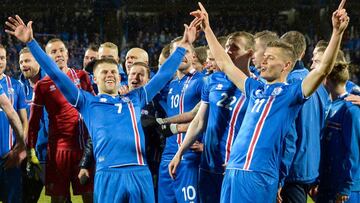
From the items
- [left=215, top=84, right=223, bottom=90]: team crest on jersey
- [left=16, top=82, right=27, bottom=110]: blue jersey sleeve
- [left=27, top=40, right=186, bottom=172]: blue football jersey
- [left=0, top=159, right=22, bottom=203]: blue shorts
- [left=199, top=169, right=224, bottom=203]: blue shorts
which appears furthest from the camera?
[left=16, top=82, right=27, bottom=110]: blue jersey sleeve

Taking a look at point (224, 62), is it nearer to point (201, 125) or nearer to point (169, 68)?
point (169, 68)

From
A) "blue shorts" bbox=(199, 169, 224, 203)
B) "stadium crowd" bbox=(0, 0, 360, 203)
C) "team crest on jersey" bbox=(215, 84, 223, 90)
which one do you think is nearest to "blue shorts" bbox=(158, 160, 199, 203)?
"stadium crowd" bbox=(0, 0, 360, 203)

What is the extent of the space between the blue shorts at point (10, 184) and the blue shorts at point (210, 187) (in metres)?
2.02

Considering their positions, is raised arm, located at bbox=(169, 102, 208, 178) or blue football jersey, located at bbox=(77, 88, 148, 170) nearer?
blue football jersey, located at bbox=(77, 88, 148, 170)

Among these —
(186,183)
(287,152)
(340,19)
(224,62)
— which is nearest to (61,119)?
(186,183)

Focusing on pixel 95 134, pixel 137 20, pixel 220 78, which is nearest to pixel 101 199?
pixel 95 134

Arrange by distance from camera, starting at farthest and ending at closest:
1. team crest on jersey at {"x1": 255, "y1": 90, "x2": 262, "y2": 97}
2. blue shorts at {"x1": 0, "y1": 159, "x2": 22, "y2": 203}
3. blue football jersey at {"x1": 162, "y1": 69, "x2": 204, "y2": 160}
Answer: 1. blue shorts at {"x1": 0, "y1": 159, "x2": 22, "y2": 203}
2. blue football jersey at {"x1": 162, "y1": 69, "x2": 204, "y2": 160}
3. team crest on jersey at {"x1": 255, "y1": 90, "x2": 262, "y2": 97}

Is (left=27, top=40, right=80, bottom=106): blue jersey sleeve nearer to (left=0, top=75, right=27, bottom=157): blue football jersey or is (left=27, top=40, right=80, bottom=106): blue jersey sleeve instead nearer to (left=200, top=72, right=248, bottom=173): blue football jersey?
(left=200, top=72, right=248, bottom=173): blue football jersey

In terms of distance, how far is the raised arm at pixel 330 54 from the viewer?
4586mm

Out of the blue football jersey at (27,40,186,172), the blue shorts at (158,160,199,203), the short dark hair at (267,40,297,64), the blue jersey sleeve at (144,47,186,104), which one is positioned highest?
the short dark hair at (267,40,297,64)

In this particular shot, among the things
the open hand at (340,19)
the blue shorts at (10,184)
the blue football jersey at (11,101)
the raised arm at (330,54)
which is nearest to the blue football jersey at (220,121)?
the raised arm at (330,54)

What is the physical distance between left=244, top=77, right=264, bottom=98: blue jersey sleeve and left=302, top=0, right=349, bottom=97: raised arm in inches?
15.6

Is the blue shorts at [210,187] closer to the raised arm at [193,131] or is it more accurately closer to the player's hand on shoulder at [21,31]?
the raised arm at [193,131]

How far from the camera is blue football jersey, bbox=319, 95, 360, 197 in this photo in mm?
5578
